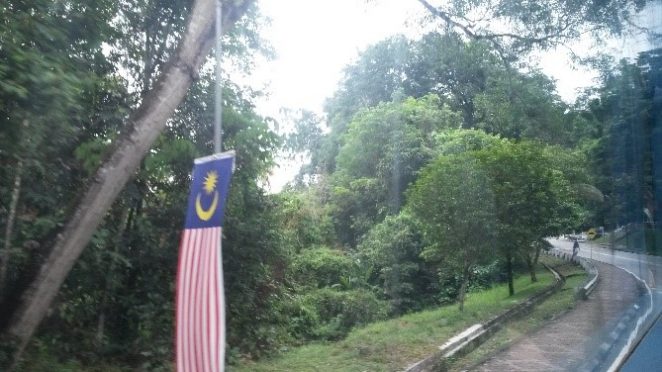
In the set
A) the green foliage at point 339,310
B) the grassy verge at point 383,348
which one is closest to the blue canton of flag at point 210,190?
the grassy verge at point 383,348

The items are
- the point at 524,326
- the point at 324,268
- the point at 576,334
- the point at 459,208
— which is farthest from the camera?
the point at 324,268

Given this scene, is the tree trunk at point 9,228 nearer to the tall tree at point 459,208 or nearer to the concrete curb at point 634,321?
the concrete curb at point 634,321

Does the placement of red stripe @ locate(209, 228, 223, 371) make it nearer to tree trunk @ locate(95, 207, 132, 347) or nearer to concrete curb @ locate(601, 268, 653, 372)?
concrete curb @ locate(601, 268, 653, 372)

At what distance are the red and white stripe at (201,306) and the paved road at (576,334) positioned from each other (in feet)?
20.6

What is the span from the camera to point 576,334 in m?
11.7

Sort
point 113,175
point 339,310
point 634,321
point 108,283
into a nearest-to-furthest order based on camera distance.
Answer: point 113,175
point 108,283
point 634,321
point 339,310

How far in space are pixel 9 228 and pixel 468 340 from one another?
24.6 ft

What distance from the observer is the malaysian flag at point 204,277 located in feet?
11.9

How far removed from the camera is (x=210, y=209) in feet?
12.5

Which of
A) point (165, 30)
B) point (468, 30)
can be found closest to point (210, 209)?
point (165, 30)

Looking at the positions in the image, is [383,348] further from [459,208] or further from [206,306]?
[206,306]

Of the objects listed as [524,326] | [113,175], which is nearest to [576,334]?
[524,326]

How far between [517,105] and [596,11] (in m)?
2.14

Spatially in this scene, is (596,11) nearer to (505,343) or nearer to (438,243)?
(505,343)
